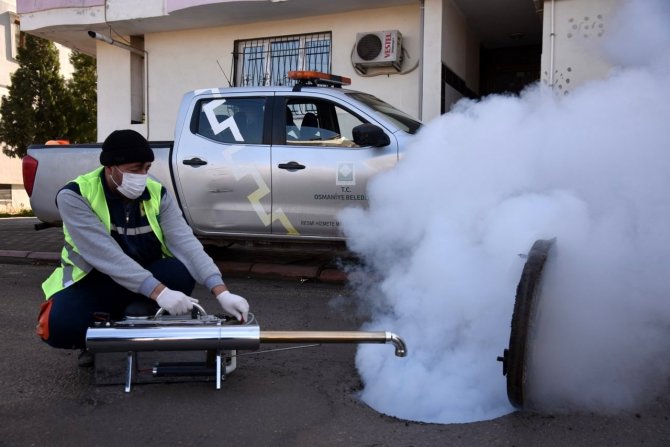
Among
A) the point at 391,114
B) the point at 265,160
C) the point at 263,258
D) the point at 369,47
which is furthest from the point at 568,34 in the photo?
the point at 263,258

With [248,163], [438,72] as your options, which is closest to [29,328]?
[248,163]

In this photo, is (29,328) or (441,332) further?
(29,328)

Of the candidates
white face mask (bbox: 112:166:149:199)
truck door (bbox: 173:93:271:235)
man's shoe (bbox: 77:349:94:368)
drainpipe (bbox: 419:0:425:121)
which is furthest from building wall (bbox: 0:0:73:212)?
white face mask (bbox: 112:166:149:199)

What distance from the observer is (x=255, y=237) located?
5.48 metres

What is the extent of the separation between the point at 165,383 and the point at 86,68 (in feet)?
52.2

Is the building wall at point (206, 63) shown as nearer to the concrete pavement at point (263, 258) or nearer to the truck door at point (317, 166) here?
the concrete pavement at point (263, 258)

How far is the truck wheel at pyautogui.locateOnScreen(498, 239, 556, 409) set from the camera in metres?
2.13

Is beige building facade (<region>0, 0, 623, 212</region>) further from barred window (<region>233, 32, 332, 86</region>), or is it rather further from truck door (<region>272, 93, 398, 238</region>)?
truck door (<region>272, 93, 398, 238</region>)

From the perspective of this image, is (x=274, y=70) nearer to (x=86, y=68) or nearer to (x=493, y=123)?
(x=493, y=123)

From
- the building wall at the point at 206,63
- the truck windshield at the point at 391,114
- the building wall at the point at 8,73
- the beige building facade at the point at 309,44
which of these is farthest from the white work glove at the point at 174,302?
the building wall at the point at 8,73

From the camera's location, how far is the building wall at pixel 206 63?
356 inches

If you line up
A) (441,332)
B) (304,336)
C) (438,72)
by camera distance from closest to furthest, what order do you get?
(304,336) → (441,332) → (438,72)

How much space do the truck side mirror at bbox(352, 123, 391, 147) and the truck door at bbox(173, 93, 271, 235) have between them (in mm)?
941

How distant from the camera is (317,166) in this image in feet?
16.8
